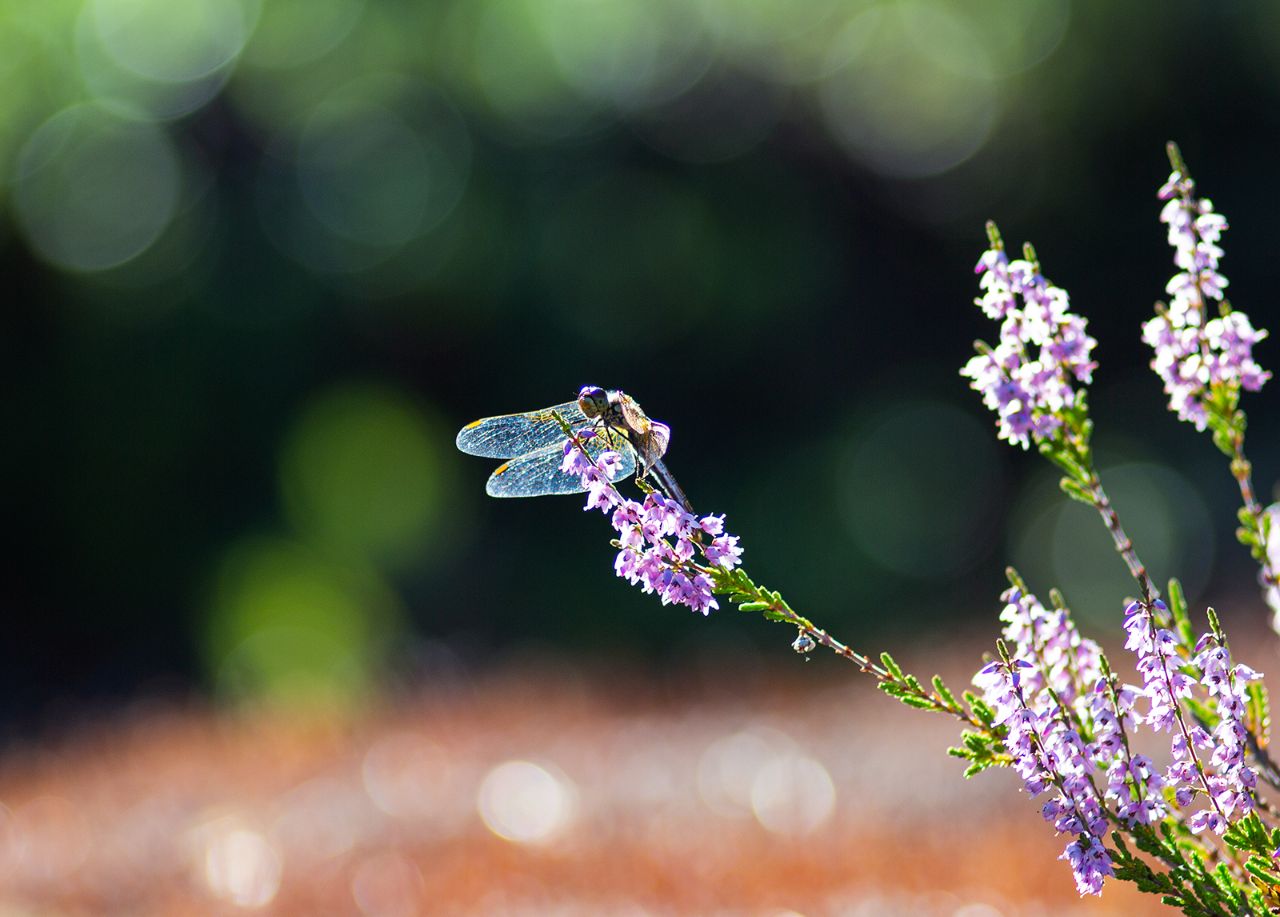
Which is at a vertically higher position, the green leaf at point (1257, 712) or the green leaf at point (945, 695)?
the green leaf at point (945, 695)

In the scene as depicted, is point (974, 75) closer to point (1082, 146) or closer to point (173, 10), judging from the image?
point (1082, 146)

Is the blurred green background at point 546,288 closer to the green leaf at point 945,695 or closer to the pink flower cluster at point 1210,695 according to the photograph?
the green leaf at point 945,695

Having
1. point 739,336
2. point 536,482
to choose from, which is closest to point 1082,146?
point 739,336

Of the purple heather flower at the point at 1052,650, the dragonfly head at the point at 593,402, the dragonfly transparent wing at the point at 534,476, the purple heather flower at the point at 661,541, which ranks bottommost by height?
the purple heather flower at the point at 1052,650

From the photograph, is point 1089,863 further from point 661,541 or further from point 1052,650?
point 661,541

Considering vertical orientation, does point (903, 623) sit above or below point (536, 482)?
above

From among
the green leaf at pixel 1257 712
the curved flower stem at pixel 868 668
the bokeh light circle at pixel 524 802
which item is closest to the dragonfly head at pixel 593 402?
the curved flower stem at pixel 868 668

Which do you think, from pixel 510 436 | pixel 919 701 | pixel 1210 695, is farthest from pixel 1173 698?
pixel 510 436
